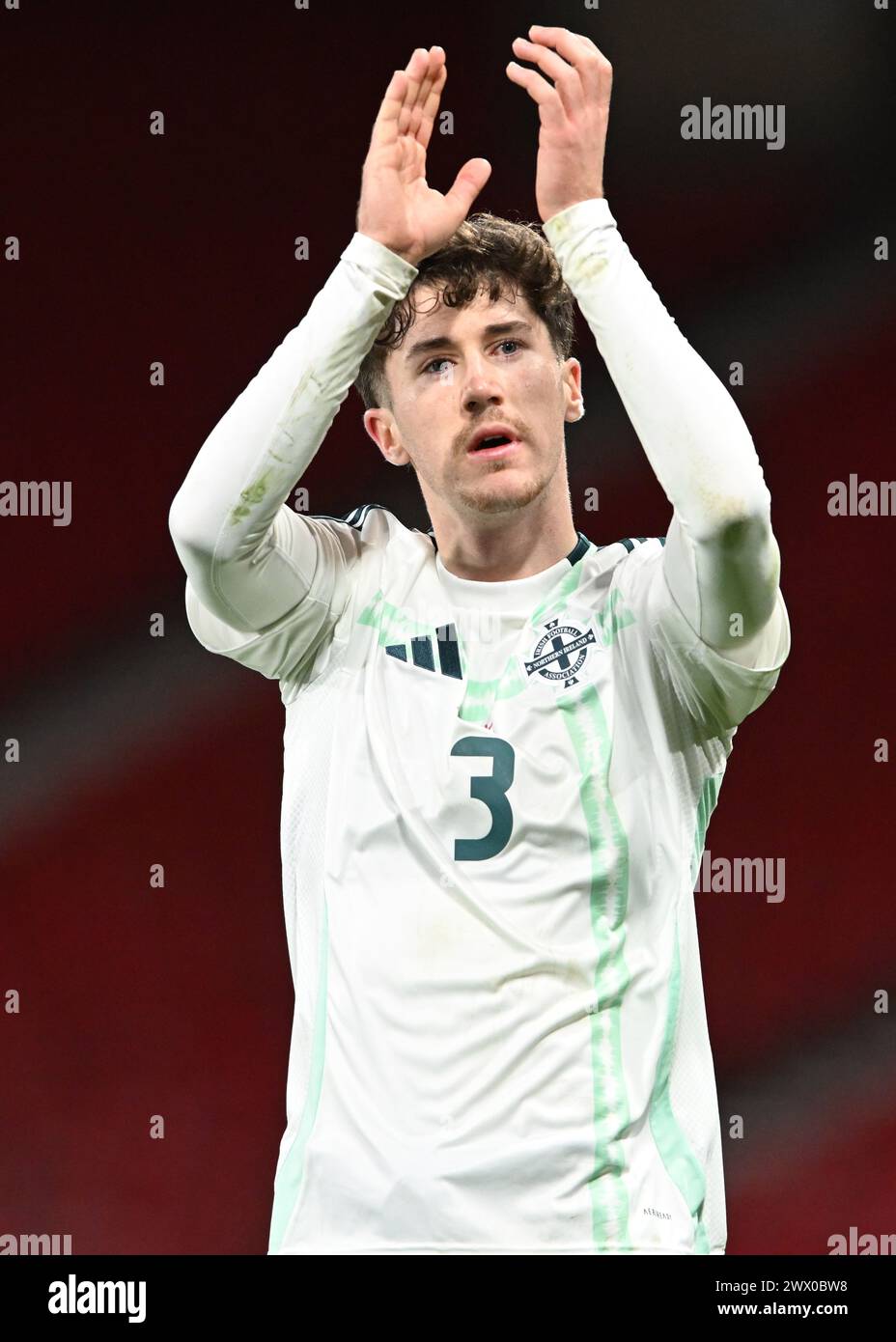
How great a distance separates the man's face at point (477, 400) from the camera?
1.81 metres

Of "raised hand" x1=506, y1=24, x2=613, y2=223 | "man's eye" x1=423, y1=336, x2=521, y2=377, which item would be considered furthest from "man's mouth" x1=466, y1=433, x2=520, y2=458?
"raised hand" x1=506, y1=24, x2=613, y2=223

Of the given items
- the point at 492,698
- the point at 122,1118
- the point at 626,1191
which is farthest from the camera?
the point at 122,1118

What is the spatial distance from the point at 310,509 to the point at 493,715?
5.98 ft

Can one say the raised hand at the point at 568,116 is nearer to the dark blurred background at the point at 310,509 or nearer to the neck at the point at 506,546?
the neck at the point at 506,546

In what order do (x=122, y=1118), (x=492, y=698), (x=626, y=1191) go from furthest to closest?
(x=122, y=1118)
(x=492, y=698)
(x=626, y=1191)

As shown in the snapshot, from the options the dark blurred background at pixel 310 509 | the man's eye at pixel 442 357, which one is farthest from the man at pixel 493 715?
the dark blurred background at pixel 310 509

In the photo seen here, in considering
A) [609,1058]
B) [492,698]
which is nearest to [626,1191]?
[609,1058]

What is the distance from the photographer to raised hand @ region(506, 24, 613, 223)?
1728mm

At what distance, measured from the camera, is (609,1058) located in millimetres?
1629

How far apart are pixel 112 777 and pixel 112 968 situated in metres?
0.39

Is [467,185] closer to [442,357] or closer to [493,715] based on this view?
[442,357]

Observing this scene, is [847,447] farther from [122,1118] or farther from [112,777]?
[122,1118]

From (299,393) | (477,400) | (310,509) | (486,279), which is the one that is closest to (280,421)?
(299,393)

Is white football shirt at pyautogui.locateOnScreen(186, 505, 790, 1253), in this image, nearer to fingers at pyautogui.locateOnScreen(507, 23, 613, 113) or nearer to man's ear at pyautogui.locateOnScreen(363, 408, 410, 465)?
man's ear at pyautogui.locateOnScreen(363, 408, 410, 465)
